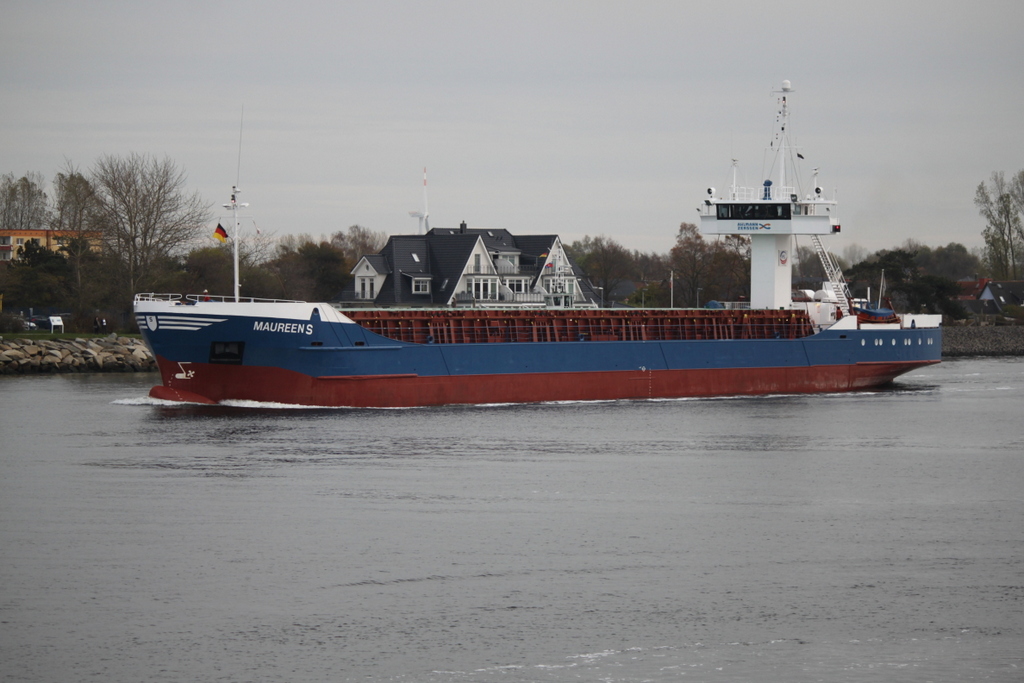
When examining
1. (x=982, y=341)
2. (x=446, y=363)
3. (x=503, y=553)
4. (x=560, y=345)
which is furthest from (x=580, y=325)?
(x=982, y=341)

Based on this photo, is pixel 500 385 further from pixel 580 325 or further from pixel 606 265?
pixel 606 265

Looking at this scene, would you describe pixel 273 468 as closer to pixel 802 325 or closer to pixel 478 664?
pixel 478 664

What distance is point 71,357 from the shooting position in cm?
4781

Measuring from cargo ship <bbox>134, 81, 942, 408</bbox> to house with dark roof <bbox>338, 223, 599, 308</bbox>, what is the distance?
1649 centimetres

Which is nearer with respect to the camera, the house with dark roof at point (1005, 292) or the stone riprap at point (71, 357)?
the stone riprap at point (71, 357)

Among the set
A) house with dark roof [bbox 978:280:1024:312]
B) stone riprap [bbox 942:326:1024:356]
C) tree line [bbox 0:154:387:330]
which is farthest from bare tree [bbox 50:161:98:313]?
house with dark roof [bbox 978:280:1024:312]

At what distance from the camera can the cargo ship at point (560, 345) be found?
100 feet

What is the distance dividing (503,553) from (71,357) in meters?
36.6

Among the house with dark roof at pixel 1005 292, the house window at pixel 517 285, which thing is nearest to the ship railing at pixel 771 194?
the house window at pixel 517 285

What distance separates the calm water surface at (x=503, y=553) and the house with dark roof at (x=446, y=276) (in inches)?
1128

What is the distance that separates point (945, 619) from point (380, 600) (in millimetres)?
7187

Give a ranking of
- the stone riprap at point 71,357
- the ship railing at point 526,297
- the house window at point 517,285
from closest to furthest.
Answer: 1. the stone riprap at point 71,357
2. the ship railing at point 526,297
3. the house window at point 517,285

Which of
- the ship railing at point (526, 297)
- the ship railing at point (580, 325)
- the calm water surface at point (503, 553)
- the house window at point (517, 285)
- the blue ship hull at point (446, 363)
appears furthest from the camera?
the house window at point (517, 285)

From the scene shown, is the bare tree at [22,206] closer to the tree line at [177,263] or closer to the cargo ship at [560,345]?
the tree line at [177,263]
